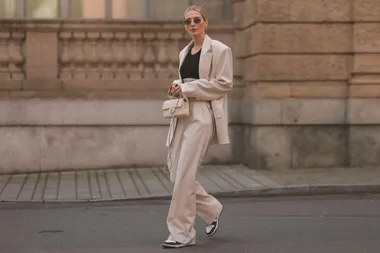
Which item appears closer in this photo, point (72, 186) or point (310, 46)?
point (72, 186)

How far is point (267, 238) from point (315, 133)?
17.3 ft

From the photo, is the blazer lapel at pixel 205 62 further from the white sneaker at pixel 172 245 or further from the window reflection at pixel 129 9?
the window reflection at pixel 129 9

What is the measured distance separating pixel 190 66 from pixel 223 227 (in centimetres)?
197

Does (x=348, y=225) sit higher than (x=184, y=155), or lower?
lower

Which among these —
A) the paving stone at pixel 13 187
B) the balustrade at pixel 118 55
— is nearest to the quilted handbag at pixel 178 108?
the paving stone at pixel 13 187

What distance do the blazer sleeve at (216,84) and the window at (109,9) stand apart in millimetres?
6432

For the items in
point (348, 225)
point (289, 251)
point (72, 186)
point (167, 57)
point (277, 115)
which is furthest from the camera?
point (167, 57)

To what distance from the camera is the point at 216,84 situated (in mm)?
6590

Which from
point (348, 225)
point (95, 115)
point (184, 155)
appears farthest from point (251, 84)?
point (184, 155)

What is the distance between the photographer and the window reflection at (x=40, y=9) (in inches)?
503

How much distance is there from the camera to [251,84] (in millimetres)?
12398

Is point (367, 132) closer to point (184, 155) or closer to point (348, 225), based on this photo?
point (348, 225)

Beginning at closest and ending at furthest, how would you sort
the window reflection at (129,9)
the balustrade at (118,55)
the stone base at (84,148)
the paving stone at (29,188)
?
the paving stone at (29,188) < the stone base at (84,148) < the balustrade at (118,55) < the window reflection at (129,9)

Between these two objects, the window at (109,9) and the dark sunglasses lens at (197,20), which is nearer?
the dark sunglasses lens at (197,20)
